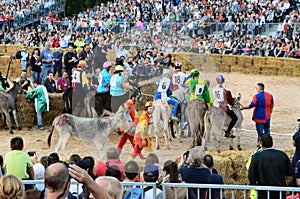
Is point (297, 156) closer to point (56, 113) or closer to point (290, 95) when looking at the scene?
point (56, 113)

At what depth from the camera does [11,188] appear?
595 cm

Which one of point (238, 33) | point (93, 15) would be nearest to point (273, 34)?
point (238, 33)

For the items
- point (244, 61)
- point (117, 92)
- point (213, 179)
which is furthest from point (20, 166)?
point (244, 61)

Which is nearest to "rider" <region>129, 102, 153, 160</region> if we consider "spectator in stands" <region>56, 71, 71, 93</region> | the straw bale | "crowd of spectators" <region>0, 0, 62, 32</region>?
"spectator in stands" <region>56, 71, 71, 93</region>

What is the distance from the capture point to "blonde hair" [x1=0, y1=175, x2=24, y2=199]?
5926mm

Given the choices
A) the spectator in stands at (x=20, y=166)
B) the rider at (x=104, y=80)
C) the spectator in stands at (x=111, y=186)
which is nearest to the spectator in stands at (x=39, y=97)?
the rider at (x=104, y=80)

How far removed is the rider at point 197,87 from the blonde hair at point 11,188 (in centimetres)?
628

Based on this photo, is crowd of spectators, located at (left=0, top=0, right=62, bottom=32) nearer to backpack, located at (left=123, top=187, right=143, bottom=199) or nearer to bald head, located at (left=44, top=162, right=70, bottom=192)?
backpack, located at (left=123, top=187, right=143, bottom=199)

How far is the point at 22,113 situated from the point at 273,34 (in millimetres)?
14597

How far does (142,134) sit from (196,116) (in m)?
2.07

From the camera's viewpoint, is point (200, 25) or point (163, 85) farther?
point (200, 25)

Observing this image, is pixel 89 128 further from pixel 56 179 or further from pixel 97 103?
pixel 56 179

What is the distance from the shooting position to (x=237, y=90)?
911 inches

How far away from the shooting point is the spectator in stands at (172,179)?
24.8 feet
